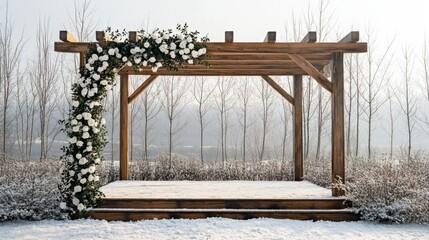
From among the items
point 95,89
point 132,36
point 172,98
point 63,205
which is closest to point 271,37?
point 132,36

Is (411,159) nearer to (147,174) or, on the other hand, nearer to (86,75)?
(147,174)

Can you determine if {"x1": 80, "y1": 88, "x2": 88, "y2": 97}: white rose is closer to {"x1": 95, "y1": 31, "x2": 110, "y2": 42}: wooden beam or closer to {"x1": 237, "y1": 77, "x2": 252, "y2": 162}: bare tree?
{"x1": 95, "y1": 31, "x2": 110, "y2": 42}: wooden beam

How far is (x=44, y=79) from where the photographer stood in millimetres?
12648

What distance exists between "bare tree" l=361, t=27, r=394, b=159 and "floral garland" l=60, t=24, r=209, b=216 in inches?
307

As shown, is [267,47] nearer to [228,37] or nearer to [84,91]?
[228,37]

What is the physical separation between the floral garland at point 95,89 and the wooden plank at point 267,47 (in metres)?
0.20

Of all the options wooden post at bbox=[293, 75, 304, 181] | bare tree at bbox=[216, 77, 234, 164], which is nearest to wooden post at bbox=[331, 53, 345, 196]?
wooden post at bbox=[293, 75, 304, 181]

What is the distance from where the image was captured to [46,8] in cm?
1382

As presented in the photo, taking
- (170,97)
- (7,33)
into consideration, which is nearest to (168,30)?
(170,97)

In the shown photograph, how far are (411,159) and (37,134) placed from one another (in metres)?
11.0

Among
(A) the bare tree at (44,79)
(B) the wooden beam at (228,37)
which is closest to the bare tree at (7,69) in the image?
(A) the bare tree at (44,79)

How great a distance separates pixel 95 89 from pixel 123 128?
302 centimetres

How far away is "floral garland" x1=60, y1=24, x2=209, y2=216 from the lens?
6340mm

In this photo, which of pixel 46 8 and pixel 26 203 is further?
pixel 46 8
